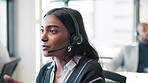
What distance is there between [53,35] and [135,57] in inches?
65.5

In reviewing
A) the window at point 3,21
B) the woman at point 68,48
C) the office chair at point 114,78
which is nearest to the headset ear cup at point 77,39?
the woman at point 68,48

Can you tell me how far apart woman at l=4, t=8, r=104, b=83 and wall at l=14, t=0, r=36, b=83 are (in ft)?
5.10

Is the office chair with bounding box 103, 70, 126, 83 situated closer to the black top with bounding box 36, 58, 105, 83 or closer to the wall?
the black top with bounding box 36, 58, 105, 83

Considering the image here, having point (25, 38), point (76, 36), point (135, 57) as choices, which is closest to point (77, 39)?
point (76, 36)

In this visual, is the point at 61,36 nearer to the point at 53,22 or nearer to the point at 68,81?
the point at 53,22

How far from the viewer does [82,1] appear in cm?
368

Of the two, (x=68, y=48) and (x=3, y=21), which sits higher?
(x=3, y=21)

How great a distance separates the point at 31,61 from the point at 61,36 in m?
1.69

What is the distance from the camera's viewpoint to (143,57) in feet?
8.14

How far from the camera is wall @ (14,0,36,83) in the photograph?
261cm

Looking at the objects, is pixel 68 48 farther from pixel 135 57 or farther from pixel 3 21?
pixel 3 21

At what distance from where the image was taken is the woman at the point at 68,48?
100 centimetres

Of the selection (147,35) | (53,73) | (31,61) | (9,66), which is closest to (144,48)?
(147,35)

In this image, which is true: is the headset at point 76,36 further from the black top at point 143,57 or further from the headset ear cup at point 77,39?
the black top at point 143,57
